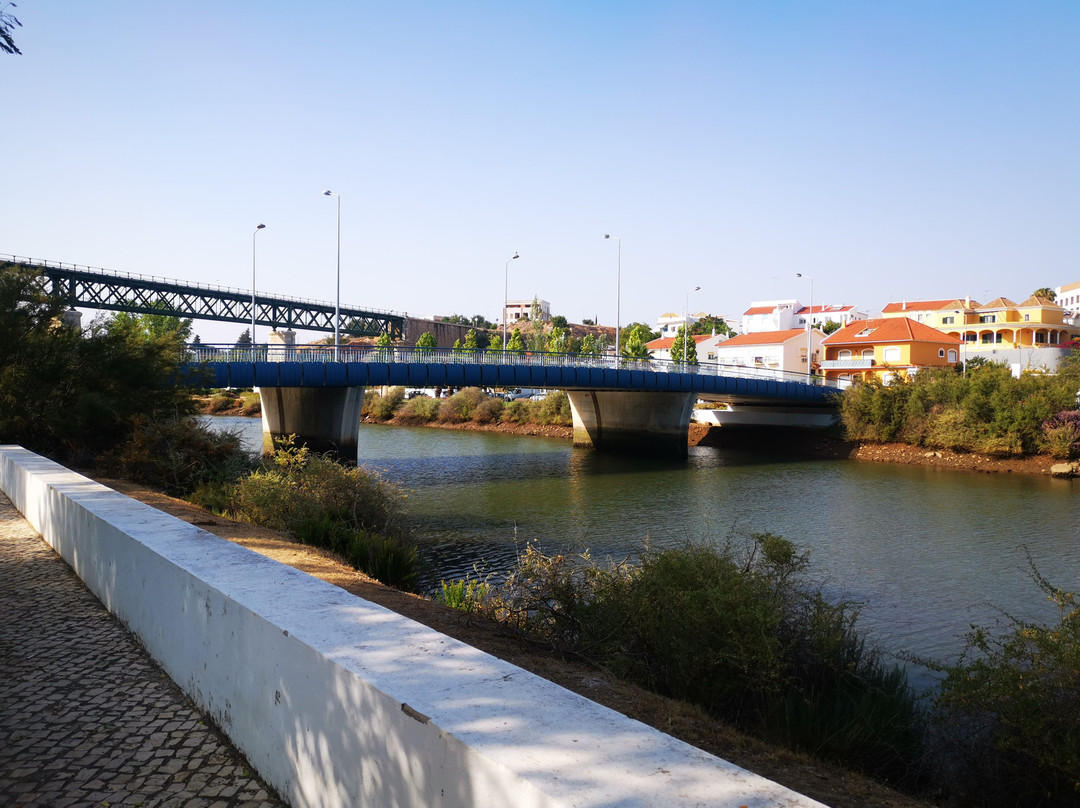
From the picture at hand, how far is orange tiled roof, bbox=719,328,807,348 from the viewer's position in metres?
80.0

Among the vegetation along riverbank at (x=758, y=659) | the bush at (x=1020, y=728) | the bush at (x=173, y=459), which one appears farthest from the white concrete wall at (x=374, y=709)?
the bush at (x=173, y=459)

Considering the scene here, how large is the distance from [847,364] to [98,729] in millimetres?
72626

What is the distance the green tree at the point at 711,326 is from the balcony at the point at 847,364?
65.6 meters

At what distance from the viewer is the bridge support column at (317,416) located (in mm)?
38562

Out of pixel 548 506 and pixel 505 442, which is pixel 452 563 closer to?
pixel 548 506

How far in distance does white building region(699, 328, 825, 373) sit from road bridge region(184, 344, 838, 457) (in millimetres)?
25357

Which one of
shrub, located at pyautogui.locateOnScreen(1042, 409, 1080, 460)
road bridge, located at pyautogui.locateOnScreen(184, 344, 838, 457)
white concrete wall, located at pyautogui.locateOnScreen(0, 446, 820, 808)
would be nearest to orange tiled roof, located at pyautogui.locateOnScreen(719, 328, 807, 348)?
road bridge, located at pyautogui.locateOnScreen(184, 344, 838, 457)

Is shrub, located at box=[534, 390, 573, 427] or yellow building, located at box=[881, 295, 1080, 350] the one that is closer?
shrub, located at box=[534, 390, 573, 427]

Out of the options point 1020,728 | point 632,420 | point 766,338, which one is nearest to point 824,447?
point 632,420

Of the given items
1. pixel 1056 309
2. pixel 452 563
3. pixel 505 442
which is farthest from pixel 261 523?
pixel 1056 309

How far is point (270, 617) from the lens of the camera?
425cm

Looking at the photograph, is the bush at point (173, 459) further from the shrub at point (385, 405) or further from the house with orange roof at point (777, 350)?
the house with orange roof at point (777, 350)

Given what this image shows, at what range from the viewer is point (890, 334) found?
69.4 meters

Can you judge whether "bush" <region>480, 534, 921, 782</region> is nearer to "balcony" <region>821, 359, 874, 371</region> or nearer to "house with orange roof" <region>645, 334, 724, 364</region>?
"balcony" <region>821, 359, 874, 371</region>
